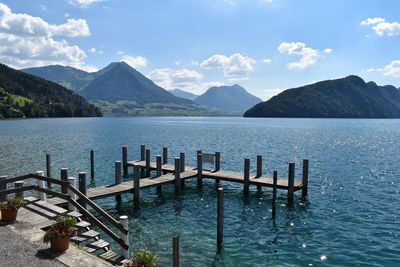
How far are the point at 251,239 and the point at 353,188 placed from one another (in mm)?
18040

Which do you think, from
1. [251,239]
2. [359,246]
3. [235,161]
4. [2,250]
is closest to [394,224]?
[359,246]

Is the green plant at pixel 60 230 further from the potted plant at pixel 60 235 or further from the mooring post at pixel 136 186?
the mooring post at pixel 136 186

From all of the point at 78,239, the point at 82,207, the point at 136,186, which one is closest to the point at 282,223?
the point at 136,186

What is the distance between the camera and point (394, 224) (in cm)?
2164

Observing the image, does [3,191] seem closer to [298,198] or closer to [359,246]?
[359,246]

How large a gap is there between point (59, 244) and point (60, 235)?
36cm

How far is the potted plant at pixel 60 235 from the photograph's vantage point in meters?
11.6

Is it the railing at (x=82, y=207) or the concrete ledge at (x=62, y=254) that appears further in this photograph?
the railing at (x=82, y=207)

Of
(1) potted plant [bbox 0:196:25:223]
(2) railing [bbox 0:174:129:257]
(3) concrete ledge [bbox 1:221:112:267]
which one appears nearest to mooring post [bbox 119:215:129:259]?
(2) railing [bbox 0:174:129:257]

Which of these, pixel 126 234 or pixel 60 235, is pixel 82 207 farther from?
pixel 60 235

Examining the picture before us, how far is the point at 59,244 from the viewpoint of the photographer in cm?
1167

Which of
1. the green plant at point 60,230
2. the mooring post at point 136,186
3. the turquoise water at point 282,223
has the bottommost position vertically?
the turquoise water at point 282,223

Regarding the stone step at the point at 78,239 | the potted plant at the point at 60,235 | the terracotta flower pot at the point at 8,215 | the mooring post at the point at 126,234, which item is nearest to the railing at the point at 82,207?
the mooring post at the point at 126,234

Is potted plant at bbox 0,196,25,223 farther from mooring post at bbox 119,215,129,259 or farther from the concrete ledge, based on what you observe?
mooring post at bbox 119,215,129,259
